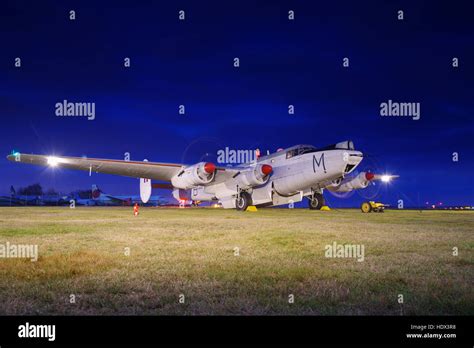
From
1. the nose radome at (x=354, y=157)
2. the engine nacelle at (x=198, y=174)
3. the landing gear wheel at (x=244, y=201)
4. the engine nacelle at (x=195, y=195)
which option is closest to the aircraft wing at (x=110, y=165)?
the engine nacelle at (x=198, y=174)

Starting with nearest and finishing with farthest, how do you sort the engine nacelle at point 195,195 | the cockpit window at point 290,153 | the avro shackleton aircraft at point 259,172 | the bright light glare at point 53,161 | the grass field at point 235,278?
the grass field at point 235,278 → the avro shackleton aircraft at point 259,172 → the bright light glare at point 53,161 → the cockpit window at point 290,153 → the engine nacelle at point 195,195

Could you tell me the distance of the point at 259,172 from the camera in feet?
104

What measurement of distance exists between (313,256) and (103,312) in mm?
5876

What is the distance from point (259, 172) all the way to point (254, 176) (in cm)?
62

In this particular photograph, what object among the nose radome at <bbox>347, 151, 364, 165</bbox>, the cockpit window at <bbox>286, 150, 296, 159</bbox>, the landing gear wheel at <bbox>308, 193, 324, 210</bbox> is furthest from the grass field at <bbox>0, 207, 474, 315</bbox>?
the landing gear wheel at <bbox>308, 193, 324, 210</bbox>

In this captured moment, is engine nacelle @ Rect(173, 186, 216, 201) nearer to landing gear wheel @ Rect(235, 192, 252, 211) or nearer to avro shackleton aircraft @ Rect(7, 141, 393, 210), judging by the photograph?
avro shackleton aircraft @ Rect(7, 141, 393, 210)

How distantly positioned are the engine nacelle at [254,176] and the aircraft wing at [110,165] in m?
5.24

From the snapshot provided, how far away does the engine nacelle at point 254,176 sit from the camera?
31.5m

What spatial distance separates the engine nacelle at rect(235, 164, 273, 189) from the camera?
3145 cm

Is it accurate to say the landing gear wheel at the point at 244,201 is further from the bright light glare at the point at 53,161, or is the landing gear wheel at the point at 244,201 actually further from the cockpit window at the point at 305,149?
the bright light glare at the point at 53,161

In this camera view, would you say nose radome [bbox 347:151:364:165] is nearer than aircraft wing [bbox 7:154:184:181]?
Yes

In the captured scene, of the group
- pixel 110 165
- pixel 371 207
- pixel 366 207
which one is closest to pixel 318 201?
pixel 366 207

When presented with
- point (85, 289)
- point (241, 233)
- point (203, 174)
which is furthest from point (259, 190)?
point (85, 289)
